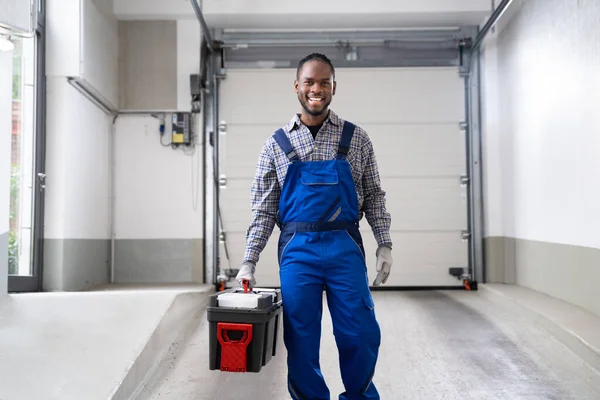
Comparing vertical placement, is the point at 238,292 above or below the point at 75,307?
above

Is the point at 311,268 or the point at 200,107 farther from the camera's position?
the point at 200,107

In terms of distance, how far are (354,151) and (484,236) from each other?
4997mm

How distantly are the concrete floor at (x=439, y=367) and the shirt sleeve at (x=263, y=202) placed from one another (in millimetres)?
1275

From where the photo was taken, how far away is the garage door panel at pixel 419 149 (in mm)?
7156

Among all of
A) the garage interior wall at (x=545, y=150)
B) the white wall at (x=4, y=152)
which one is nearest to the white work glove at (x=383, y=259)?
the garage interior wall at (x=545, y=150)

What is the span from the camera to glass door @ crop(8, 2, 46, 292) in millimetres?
5332

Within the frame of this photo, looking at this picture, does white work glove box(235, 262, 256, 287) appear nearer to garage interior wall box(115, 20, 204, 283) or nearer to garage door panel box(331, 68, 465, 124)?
garage interior wall box(115, 20, 204, 283)

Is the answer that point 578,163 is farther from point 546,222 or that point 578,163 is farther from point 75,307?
point 75,307

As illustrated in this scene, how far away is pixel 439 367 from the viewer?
3.97 meters

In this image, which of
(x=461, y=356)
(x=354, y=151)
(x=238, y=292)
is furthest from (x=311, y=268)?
(x=461, y=356)

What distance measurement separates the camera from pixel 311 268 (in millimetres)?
2461

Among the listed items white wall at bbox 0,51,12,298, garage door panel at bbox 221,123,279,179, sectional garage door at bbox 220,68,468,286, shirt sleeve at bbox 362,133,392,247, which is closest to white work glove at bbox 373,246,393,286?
shirt sleeve at bbox 362,133,392,247

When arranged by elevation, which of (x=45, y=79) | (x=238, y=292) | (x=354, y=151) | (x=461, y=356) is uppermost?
(x=45, y=79)

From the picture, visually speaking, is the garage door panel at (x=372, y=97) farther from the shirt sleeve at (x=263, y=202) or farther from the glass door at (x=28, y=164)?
the shirt sleeve at (x=263, y=202)
